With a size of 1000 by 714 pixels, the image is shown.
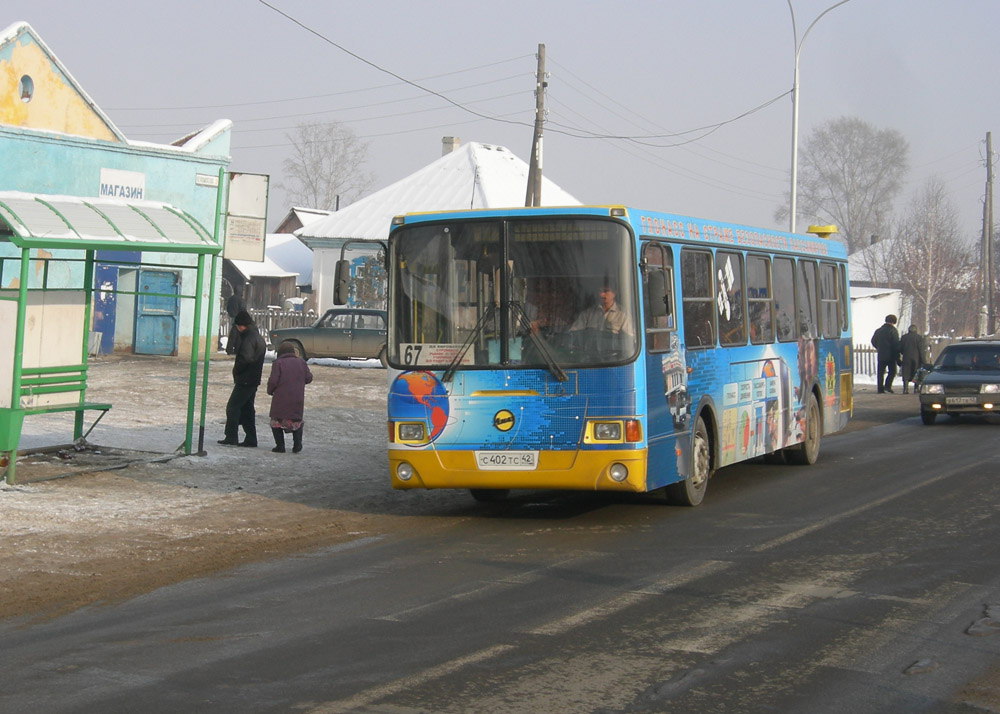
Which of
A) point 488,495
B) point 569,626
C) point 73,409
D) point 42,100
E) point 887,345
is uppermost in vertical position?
point 42,100

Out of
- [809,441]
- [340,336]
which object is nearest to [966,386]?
[809,441]

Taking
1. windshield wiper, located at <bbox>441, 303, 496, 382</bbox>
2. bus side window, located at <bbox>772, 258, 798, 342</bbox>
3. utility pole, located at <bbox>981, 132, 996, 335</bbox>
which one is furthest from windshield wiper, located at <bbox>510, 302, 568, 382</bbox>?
utility pole, located at <bbox>981, 132, 996, 335</bbox>

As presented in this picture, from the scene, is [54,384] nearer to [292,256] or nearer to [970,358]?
[970,358]

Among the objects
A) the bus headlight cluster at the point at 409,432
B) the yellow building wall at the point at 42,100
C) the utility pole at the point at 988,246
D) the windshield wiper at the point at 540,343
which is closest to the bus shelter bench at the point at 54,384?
the bus headlight cluster at the point at 409,432

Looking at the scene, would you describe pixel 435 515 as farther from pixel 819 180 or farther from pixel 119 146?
pixel 819 180

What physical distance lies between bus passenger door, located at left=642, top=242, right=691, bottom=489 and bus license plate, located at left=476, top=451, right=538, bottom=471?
3.34 feet

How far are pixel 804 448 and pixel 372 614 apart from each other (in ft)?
32.4

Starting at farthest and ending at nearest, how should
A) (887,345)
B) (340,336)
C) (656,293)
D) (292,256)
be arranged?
(292,256) < (340,336) < (887,345) < (656,293)

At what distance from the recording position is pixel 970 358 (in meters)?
24.5

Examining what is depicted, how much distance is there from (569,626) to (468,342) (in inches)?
168

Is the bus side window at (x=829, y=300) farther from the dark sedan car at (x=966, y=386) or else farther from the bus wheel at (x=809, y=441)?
the dark sedan car at (x=966, y=386)

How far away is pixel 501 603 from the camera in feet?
25.1

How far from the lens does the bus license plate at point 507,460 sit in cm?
1067

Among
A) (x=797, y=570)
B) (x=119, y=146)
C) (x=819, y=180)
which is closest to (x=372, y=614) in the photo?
(x=797, y=570)
